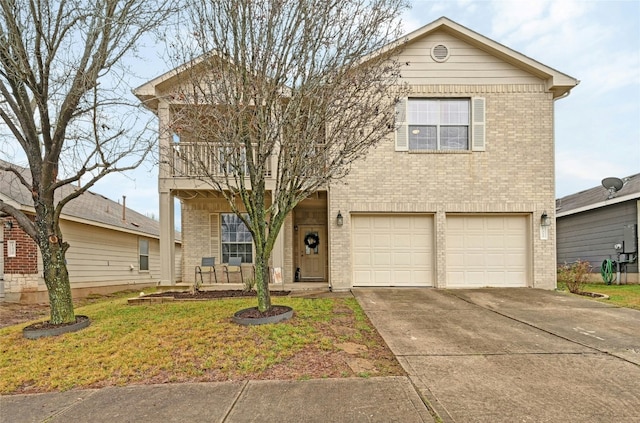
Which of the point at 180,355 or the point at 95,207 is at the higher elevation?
the point at 95,207

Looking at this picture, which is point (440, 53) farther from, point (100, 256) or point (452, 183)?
point (100, 256)

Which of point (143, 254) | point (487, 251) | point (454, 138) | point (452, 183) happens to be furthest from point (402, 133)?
point (143, 254)

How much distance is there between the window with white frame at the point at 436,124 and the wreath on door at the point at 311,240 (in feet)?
15.1

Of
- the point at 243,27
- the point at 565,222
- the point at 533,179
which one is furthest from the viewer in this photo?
the point at 565,222

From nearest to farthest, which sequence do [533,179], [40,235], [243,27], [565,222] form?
1. [243,27]
2. [40,235]
3. [533,179]
4. [565,222]

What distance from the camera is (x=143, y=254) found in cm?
1695

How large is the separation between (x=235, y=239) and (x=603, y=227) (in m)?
14.0

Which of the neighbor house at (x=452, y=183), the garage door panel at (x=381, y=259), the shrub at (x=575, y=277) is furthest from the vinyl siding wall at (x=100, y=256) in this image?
the shrub at (x=575, y=277)

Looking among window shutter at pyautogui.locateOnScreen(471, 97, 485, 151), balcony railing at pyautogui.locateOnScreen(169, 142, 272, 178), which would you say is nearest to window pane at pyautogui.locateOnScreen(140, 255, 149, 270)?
balcony railing at pyautogui.locateOnScreen(169, 142, 272, 178)

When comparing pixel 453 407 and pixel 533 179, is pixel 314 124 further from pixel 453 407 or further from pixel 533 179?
pixel 533 179

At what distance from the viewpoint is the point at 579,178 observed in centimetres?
3002

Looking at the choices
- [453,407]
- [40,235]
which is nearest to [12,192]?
[40,235]

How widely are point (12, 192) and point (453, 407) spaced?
41.3 ft

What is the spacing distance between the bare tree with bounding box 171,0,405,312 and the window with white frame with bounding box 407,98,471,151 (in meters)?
4.01
